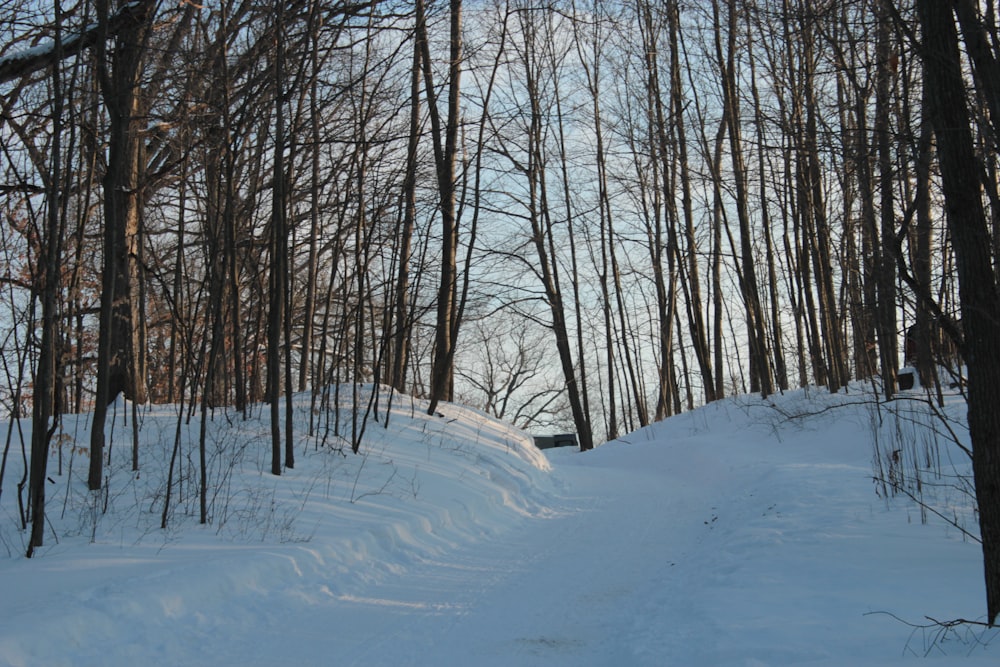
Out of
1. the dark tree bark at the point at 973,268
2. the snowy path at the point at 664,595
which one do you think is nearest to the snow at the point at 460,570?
the snowy path at the point at 664,595

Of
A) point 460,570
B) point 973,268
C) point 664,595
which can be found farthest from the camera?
point 460,570

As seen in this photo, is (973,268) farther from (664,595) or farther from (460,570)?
(460,570)

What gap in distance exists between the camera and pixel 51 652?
13.3 feet

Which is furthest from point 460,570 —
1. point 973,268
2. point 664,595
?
point 973,268

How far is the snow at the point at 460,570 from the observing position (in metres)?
4.23

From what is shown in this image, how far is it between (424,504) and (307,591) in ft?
10.7

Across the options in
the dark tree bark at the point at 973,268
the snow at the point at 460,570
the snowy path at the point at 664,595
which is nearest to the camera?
the dark tree bark at the point at 973,268

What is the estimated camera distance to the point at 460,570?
682 centimetres

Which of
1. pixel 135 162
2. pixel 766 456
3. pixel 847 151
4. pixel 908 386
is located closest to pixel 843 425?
pixel 766 456

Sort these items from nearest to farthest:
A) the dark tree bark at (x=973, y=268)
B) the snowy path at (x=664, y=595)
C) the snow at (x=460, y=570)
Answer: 1. the dark tree bark at (x=973, y=268)
2. the snowy path at (x=664, y=595)
3. the snow at (x=460, y=570)

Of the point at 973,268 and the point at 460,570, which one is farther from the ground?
the point at 973,268

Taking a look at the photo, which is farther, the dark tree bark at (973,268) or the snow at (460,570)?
the snow at (460,570)

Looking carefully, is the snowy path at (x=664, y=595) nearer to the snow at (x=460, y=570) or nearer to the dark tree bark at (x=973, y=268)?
the snow at (x=460, y=570)

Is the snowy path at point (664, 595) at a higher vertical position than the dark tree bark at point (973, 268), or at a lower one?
lower
